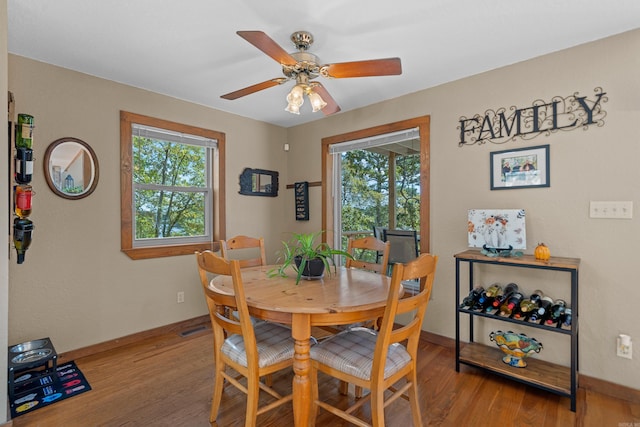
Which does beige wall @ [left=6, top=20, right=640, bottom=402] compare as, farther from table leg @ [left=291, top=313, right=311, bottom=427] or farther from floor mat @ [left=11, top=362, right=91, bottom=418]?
table leg @ [left=291, top=313, right=311, bottom=427]

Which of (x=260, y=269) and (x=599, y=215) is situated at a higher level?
(x=599, y=215)

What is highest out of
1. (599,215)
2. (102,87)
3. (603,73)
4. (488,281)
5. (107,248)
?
(102,87)

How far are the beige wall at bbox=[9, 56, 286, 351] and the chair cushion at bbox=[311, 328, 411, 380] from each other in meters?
2.12

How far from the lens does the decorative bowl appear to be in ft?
7.47

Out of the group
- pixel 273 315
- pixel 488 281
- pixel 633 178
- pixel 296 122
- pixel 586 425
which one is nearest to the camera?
pixel 273 315

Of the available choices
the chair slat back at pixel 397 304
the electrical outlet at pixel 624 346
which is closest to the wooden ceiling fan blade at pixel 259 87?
the chair slat back at pixel 397 304

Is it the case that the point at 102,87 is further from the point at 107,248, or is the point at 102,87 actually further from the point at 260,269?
the point at 260,269

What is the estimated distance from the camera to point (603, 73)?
2182mm

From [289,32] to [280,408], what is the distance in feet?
7.88

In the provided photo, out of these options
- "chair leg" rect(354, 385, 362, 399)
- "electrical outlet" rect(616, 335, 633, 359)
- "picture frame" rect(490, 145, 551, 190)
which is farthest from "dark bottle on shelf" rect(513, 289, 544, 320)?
"chair leg" rect(354, 385, 362, 399)

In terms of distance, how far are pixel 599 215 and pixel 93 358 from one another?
401cm

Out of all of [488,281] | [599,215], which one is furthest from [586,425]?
[599,215]

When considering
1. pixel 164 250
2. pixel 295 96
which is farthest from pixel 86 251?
pixel 295 96

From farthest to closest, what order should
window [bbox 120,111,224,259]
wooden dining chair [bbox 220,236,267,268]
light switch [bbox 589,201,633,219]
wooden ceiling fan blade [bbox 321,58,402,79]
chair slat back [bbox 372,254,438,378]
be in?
window [bbox 120,111,224,259], wooden dining chair [bbox 220,236,267,268], light switch [bbox 589,201,633,219], wooden ceiling fan blade [bbox 321,58,402,79], chair slat back [bbox 372,254,438,378]
